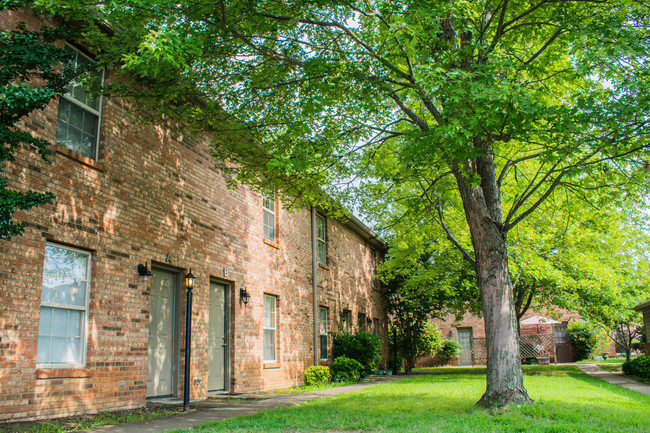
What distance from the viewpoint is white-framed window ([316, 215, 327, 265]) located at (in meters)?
17.3

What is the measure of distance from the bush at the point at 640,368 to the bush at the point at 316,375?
33.0 ft

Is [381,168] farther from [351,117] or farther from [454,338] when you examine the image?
[454,338]

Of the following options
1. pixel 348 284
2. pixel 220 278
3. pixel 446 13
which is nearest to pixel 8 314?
pixel 220 278

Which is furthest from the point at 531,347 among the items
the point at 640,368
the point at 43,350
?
the point at 43,350

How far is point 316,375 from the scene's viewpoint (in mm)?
14047

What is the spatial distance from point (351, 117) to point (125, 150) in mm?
3903

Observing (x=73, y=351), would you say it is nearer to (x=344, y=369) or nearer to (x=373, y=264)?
(x=344, y=369)

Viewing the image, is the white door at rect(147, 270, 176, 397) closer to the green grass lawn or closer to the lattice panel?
the green grass lawn

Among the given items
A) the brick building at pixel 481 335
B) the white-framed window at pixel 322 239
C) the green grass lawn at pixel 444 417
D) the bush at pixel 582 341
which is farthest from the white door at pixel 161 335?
the bush at pixel 582 341

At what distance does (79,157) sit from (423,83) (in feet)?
16.4

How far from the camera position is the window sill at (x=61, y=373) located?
6320 millimetres

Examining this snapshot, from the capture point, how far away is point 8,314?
6027 mm

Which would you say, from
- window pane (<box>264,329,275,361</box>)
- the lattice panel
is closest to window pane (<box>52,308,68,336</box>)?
window pane (<box>264,329,275,361</box>)

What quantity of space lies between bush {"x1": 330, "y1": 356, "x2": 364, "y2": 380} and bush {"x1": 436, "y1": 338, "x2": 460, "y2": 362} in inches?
641
